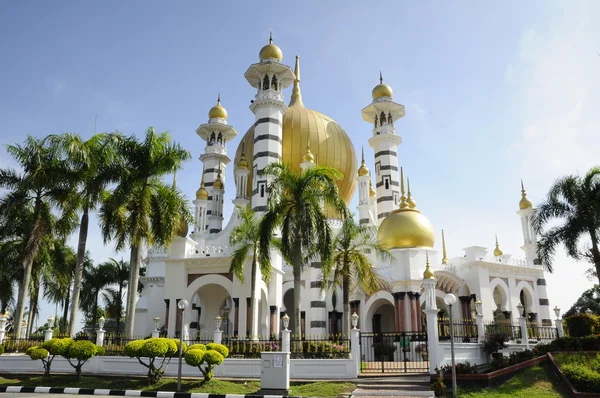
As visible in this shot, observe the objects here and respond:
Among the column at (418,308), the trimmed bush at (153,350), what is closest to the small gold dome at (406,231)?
the column at (418,308)

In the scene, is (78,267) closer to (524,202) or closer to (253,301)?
(253,301)

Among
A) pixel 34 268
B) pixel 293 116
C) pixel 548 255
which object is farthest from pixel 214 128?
pixel 548 255

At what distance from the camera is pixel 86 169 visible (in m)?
23.0

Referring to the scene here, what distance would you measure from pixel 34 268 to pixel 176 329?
26.2ft

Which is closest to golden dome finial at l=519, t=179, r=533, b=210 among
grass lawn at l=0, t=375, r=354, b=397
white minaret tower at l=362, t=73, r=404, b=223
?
white minaret tower at l=362, t=73, r=404, b=223

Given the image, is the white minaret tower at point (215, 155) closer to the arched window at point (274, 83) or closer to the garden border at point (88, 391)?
the arched window at point (274, 83)

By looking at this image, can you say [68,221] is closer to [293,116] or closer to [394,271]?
[394,271]

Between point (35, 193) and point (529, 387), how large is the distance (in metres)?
21.7

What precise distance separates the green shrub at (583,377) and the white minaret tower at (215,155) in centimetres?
2957

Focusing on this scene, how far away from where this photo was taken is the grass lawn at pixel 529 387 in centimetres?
Result: 1479

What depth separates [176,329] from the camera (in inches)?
1012

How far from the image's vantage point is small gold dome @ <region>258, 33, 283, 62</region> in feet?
120

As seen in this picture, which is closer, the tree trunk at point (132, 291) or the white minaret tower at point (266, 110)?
the tree trunk at point (132, 291)

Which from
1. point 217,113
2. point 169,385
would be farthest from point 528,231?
point 169,385
